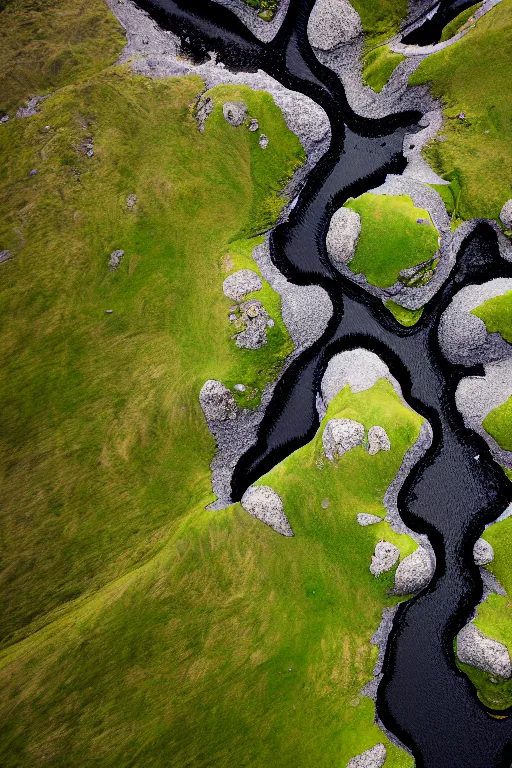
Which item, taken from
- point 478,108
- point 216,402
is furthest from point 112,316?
point 478,108

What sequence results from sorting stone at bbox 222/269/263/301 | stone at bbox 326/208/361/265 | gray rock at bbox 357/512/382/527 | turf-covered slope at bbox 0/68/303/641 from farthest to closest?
stone at bbox 222/269/263/301, stone at bbox 326/208/361/265, turf-covered slope at bbox 0/68/303/641, gray rock at bbox 357/512/382/527

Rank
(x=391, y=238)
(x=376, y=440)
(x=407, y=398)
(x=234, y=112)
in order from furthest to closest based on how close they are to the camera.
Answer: (x=234, y=112) < (x=407, y=398) < (x=391, y=238) < (x=376, y=440)

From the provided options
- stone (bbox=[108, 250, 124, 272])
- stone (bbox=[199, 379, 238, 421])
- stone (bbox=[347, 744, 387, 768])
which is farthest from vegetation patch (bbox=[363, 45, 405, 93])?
stone (bbox=[347, 744, 387, 768])

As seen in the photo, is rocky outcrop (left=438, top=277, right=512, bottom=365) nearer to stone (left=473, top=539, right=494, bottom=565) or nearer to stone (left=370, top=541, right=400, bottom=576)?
stone (left=473, top=539, right=494, bottom=565)

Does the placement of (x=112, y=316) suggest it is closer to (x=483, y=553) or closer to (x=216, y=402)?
(x=216, y=402)

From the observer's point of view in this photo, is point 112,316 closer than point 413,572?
No
